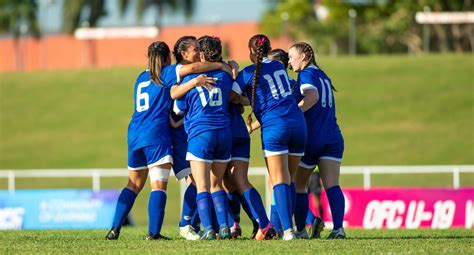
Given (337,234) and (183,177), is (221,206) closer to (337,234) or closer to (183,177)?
(183,177)

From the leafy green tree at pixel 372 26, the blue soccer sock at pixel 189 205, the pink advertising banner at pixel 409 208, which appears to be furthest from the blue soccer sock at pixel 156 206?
the leafy green tree at pixel 372 26

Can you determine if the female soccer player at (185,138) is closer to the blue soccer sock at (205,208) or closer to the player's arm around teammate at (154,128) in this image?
the player's arm around teammate at (154,128)

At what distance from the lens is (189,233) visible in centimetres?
1136

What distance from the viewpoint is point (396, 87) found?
44.6 m

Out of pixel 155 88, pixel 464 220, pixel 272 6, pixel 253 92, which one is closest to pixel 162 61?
pixel 155 88

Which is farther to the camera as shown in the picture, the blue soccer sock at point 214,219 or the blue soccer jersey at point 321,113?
the blue soccer sock at point 214,219

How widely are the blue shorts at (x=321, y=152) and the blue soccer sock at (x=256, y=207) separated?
2.46 ft

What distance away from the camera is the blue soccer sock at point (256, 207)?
11.0 metres

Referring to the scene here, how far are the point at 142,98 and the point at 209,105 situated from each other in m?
0.84

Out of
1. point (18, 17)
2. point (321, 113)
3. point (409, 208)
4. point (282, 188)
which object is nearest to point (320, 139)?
point (321, 113)

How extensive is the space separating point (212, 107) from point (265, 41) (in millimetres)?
900

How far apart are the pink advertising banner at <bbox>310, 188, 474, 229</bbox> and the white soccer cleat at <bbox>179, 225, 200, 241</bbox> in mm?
8097

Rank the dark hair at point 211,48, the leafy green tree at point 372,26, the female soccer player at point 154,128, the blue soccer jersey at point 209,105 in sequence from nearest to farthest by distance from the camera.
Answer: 1. the blue soccer jersey at point 209,105
2. the dark hair at point 211,48
3. the female soccer player at point 154,128
4. the leafy green tree at point 372,26

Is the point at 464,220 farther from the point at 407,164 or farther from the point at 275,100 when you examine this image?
the point at 407,164
